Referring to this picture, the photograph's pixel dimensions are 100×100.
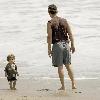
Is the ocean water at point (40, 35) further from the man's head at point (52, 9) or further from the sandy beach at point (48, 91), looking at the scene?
the man's head at point (52, 9)

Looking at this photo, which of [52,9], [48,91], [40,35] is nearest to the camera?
[52,9]

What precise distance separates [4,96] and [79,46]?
7085 millimetres

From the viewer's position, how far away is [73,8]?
23.9 m

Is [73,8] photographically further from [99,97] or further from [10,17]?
[99,97]

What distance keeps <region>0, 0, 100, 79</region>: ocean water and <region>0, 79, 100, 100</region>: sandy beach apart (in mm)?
695

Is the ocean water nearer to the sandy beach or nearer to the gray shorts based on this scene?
the sandy beach

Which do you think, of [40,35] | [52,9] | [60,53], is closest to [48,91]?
[60,53]

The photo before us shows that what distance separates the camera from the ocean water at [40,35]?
12164mm

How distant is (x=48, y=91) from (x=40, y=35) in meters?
8.13

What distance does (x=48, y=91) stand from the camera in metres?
9.27

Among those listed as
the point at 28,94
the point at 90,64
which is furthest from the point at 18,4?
the point at 28,94

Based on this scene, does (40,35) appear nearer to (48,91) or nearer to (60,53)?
(48,91)

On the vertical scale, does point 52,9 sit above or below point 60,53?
above

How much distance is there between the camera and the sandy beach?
8.43 m
